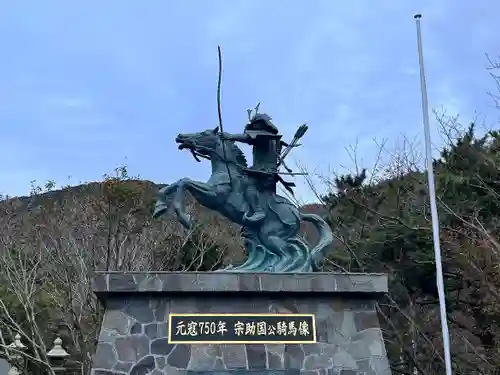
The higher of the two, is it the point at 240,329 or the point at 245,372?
the point at 240,329

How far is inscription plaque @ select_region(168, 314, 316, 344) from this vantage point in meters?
7.37

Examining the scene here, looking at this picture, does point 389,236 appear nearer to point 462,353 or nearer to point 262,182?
point 462,353

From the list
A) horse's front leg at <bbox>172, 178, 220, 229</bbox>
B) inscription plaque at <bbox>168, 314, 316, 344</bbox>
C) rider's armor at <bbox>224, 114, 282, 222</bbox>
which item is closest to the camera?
inscription plaque at <bbox>168, 314, 316, 344</bbox>

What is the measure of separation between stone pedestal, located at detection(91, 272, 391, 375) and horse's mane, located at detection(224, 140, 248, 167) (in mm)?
1584

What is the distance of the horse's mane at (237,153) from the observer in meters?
8.46

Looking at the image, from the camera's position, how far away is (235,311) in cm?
751

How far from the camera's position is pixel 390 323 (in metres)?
13.1

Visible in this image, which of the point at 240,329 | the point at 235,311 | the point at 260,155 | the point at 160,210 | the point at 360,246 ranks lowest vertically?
the point at 240,329

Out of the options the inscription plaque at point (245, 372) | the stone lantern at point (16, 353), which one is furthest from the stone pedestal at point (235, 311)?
the stone lantern at point (16, 353)

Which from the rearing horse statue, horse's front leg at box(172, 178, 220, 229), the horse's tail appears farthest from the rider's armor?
the horse's tail

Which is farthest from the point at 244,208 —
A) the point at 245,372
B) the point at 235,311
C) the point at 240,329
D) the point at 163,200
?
the point at 245,372

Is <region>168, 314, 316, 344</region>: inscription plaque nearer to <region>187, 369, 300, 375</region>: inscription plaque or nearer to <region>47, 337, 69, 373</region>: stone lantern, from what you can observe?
<region>187, 369, 300, 375</region>: inscription plaque

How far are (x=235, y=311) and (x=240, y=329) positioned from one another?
0.21 metres

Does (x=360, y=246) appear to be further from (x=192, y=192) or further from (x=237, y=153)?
(x=192, y=192)
